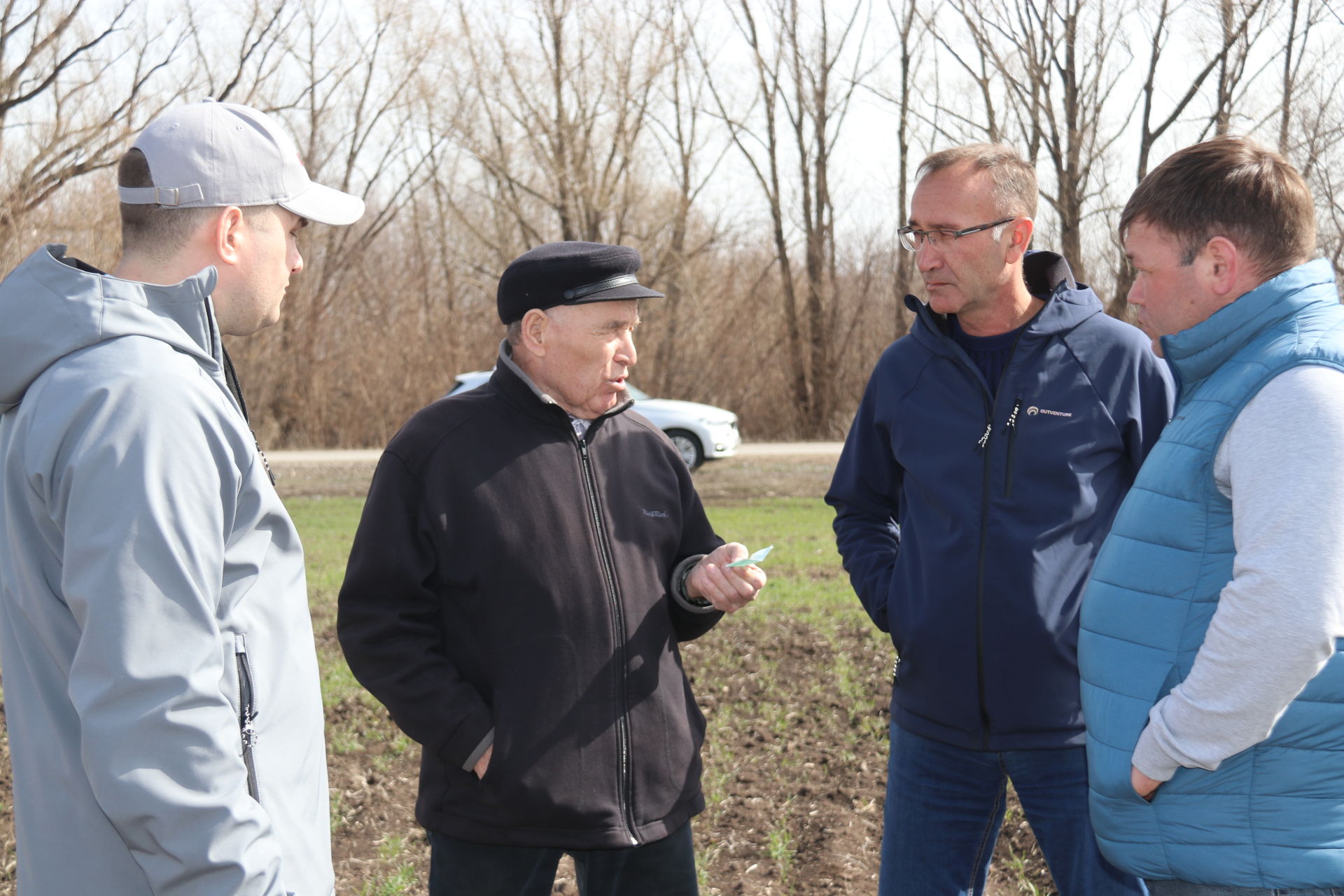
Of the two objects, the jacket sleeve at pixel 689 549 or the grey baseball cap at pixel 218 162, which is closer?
the grey baseball cap at pixel 218 162

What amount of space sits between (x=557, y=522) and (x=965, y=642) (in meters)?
1.14

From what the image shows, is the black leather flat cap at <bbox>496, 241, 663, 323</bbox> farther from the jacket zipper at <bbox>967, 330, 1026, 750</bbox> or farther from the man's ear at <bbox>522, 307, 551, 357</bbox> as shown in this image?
the jacket zipper at <bbox>967, 330, 1026, 750</bbox>

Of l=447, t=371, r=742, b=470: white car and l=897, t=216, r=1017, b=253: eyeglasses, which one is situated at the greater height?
l=897, t=216, r=1017, b=253: eyeglasses

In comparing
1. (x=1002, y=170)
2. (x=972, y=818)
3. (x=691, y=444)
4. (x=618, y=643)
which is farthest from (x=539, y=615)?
(x=691, y=444)

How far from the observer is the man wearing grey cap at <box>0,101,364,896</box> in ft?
5.82

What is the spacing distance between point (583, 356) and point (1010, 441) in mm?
1170

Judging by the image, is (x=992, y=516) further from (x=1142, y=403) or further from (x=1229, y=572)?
(x=1229, y=572)

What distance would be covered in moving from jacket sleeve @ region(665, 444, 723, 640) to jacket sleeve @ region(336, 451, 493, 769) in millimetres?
606

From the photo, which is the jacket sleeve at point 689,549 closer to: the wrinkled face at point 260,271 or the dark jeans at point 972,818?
the dark jeans at point 972,818

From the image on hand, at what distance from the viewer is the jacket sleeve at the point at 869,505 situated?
348cm

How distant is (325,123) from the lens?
104ft

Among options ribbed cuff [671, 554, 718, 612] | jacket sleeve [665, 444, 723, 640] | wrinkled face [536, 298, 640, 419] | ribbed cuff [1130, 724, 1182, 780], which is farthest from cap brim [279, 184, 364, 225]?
ribbed cuff [1130, 724, 1182, 780]

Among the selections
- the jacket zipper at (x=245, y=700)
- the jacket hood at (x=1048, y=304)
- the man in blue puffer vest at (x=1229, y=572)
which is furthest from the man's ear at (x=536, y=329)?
the man in blue puffer vest at (x=1229, y=572)

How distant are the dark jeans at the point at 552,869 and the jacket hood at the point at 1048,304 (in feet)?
5.08
